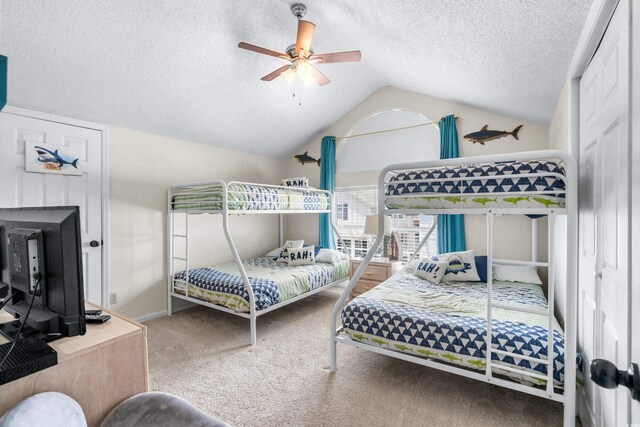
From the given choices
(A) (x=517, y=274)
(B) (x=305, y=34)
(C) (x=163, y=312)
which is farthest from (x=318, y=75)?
(C) (x=163, y=312)

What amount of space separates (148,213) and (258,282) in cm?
161

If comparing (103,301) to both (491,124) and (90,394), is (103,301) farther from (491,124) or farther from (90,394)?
(491,124)

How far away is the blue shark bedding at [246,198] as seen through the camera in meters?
3.11

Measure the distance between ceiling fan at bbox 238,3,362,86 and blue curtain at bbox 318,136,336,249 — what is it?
208 cm

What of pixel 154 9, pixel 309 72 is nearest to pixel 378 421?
pixel 309 72

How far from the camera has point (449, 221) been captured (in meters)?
3.79

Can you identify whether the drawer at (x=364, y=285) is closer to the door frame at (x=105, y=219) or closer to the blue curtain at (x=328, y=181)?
the blue curtain at (x=328, y=181)

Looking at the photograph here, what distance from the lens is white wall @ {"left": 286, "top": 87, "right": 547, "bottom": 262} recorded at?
3498 mm

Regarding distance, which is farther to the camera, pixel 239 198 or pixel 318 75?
pixel 239 198

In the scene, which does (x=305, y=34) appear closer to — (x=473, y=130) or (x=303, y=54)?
(x=303, y=54)

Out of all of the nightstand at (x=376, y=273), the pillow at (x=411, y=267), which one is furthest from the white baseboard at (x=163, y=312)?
the pillow at (x=411, y=267)

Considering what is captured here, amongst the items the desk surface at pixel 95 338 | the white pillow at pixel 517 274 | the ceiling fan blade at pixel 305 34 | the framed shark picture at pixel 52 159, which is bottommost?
the white pillow at pixel 517 274

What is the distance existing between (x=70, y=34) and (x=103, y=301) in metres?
2.51

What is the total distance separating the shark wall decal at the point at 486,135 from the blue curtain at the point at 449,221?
0.19 m
